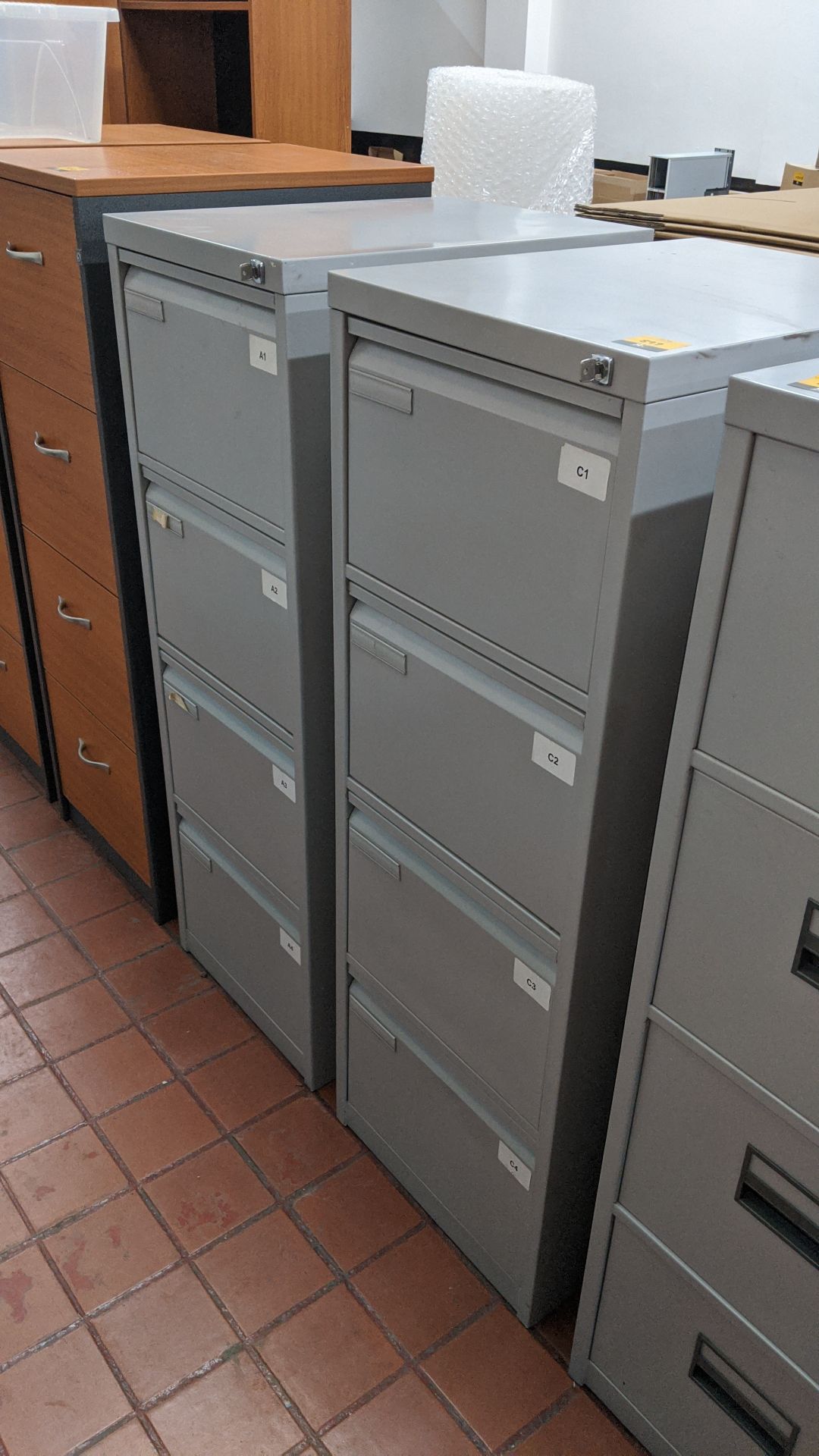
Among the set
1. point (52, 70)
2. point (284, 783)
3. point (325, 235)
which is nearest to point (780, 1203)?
point (284, 783)

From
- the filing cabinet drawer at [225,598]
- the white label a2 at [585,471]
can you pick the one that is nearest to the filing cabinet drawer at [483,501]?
the white label a2 at [585,471]

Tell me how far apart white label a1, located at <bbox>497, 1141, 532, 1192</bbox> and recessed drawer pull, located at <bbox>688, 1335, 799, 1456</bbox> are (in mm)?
301

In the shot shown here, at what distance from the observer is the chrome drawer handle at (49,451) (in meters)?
2.11

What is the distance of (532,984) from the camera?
1413 millimetres

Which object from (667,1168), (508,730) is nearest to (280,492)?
(508,730)

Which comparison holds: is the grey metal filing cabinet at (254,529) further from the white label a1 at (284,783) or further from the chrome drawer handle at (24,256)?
the chrome drawer handle at (24,256)

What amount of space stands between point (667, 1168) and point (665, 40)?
3612 mm

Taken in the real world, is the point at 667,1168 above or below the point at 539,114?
below

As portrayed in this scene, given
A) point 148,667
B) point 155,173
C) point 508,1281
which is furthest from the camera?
point 148,667

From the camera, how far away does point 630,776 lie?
1.24 meters

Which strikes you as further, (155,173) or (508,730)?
(155,173)

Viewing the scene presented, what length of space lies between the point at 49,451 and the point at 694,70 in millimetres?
2622

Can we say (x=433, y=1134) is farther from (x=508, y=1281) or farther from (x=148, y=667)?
(x=148, y=667)

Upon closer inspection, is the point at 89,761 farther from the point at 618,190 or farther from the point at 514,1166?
the point at 618,190
